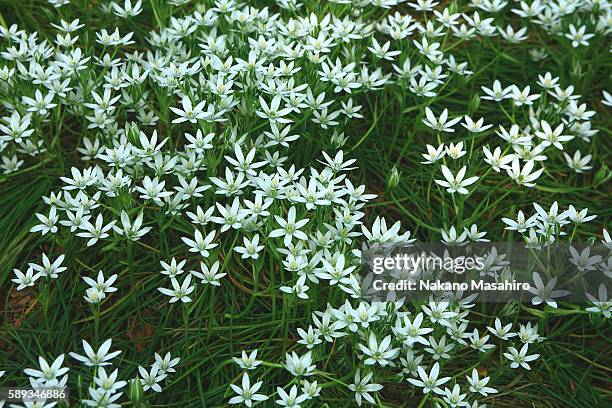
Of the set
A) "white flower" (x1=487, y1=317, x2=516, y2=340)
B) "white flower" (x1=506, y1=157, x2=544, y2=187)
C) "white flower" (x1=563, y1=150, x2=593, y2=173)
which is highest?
"white flower" (x1=563, y1=150, x2=593, y2=173)

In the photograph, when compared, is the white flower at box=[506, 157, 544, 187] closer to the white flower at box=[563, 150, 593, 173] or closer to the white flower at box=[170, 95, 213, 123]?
the white flower at box=[563, 150, 593, 173]

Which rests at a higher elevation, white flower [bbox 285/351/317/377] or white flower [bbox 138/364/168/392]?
white flower [bbox 285/351/317/377]

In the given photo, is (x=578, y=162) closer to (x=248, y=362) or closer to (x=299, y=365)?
(x=299, y=365)

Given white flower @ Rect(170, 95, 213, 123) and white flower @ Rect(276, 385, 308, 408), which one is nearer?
white flower @ Rect(276, 385, 308, 408)

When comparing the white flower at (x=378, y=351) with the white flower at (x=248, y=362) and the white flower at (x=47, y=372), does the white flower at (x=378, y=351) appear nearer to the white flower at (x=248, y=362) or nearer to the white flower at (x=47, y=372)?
the white flower at (x=248, y=362)

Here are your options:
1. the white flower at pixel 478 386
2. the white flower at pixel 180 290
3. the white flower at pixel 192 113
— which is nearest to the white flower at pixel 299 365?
the white flower at pixel 180 290

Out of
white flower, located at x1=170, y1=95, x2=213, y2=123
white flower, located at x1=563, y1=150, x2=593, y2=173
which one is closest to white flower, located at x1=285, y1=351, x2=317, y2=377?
white flower, located at x1=170, y1=95, x2=213, y2=123

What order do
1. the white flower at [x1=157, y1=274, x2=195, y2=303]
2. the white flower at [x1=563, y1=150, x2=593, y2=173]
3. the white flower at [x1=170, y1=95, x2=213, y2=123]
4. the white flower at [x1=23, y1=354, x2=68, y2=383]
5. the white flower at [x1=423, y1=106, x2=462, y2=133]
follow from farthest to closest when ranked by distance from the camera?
1. the white flower at [x1=563, y1=150, x2=593, y2=173]
2. the white flower at [x1=423, y1=106, x2=462, y2=133]
3. the white flower at [x1=170, y1=95, x2=213, y2=123]
4. the white flower at [x1=157, y1=274, x2=195, y2=303]
5. the white flower at [x1=23, y1=354, x2=68, y2=383]

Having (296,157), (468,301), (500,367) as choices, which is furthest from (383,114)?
(500,367)

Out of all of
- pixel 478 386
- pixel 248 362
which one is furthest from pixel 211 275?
pixel 478 386
